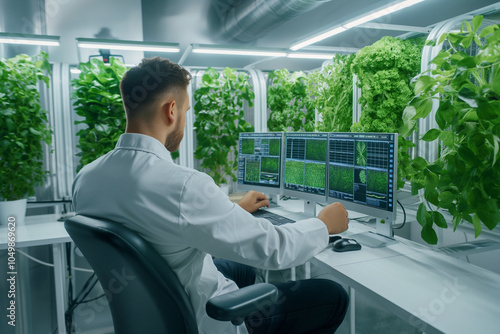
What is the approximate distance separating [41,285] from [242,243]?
84.8 inches

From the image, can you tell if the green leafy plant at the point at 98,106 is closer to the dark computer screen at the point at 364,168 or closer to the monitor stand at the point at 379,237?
the dark computer screen at the point at 364,168

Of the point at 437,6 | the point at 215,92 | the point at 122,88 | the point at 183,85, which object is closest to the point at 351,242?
the point at 183,85

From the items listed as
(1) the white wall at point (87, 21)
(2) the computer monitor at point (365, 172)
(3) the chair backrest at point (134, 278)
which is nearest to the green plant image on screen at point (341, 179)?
(2) the computer monitor at point (365, 172)

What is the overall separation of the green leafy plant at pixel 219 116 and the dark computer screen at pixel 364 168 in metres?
1.05

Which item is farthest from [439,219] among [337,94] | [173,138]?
[337,94]

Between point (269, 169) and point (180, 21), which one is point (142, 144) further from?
point (180, 21)

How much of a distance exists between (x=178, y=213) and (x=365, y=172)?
1.08m

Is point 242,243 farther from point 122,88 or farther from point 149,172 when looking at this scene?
point 122,88

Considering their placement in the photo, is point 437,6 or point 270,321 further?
point 437,6

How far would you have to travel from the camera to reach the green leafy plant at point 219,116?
281cm

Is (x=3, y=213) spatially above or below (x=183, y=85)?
below

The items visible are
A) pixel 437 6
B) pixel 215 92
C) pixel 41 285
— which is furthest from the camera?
pixel 437 6

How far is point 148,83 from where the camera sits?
1.22 meters

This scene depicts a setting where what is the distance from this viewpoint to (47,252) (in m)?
2.61
